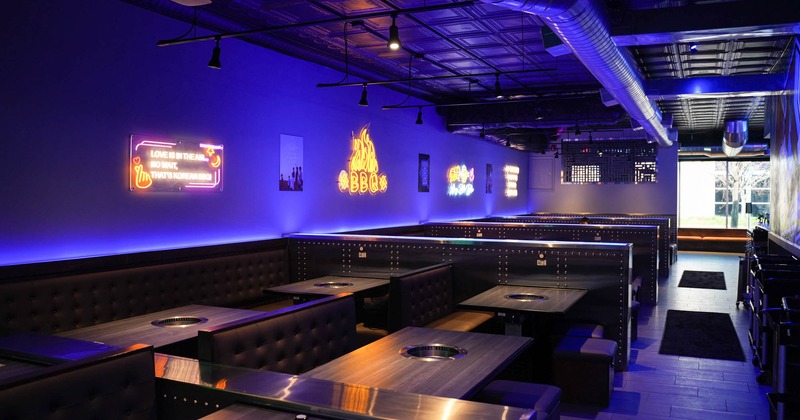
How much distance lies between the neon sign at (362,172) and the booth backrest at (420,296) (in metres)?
3.25

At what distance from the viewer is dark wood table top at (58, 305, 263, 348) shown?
12.8 feet

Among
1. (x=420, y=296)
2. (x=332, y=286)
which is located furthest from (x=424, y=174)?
(x=420, y=296)

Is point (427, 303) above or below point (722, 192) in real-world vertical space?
below

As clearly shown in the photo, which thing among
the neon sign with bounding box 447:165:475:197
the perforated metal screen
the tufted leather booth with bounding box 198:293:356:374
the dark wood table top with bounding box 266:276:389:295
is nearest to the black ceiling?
the neon sign with bounding box 447:165:475:197

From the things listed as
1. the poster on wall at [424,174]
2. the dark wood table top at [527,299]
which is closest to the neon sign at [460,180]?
the poster on wall at [424,174]

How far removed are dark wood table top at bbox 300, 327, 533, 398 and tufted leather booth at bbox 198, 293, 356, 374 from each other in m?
0.41

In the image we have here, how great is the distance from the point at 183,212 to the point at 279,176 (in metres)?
1.70

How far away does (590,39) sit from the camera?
5.35 metres

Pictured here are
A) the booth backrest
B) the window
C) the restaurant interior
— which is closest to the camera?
the restaurant interior

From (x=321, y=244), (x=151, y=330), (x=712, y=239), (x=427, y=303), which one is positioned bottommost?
(x=712, y=239)

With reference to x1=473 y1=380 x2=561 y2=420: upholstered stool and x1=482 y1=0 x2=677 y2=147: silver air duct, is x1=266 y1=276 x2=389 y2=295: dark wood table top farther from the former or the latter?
x1=482 y1=0 x2=677 y2=147: silver air duct

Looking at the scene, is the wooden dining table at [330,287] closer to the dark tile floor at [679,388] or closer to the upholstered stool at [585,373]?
the upholstered stool at [585,373]

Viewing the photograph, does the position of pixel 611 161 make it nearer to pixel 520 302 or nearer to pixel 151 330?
pixel 520 302

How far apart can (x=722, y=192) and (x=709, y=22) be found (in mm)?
17315
